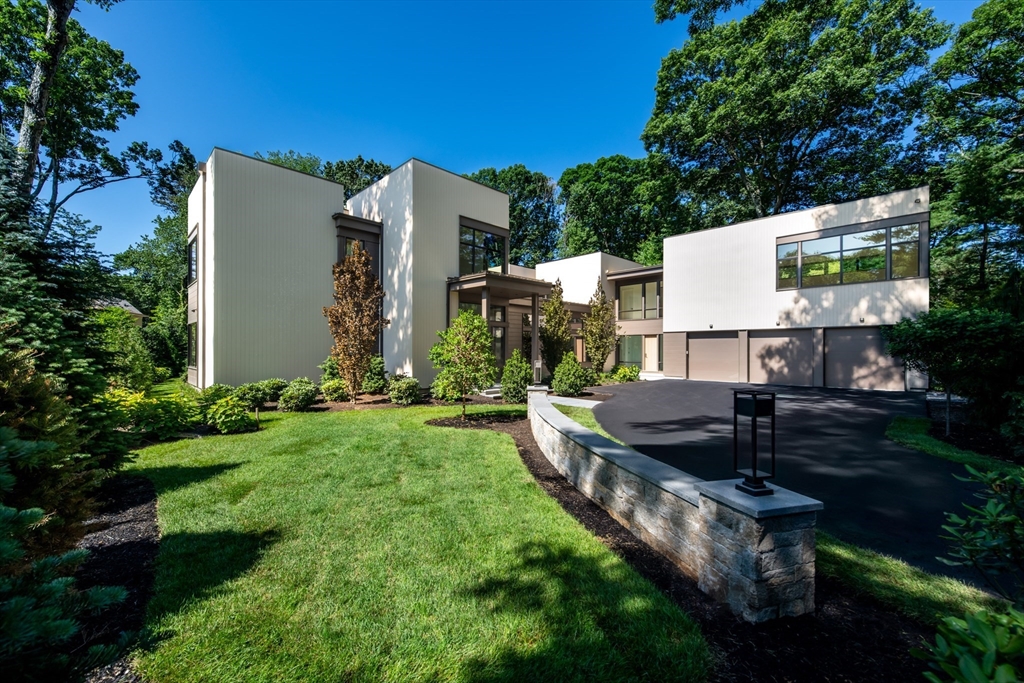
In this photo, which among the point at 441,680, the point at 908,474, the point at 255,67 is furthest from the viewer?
the point at 255,67

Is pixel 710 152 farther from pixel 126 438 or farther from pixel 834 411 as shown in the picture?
pixel 126 438

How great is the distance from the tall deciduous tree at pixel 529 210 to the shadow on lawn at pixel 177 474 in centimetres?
3144

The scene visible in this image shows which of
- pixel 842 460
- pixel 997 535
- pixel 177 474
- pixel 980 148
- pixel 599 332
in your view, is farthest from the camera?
pixel 599 332

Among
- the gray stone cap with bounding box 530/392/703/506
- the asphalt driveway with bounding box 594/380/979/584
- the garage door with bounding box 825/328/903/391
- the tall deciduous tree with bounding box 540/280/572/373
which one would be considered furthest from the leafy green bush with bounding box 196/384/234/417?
the garage door with bounding box 825/328/903/391

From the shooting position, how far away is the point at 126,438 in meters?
4.91

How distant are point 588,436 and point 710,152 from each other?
25.2 metres

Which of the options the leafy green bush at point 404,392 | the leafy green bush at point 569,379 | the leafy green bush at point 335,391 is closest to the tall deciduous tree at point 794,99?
the leafy green bush at point 569,379

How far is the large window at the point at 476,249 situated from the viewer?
14.8m

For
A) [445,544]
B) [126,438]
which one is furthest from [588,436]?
[126,438]

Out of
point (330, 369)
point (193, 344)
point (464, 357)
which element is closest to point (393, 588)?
point (464, 357)

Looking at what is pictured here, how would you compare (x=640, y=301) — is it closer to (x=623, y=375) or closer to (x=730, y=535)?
(x=623, y=375)

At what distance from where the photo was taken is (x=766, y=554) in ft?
8.02

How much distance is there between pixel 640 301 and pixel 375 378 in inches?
617

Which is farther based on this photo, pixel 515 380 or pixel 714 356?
pixel 714 356
